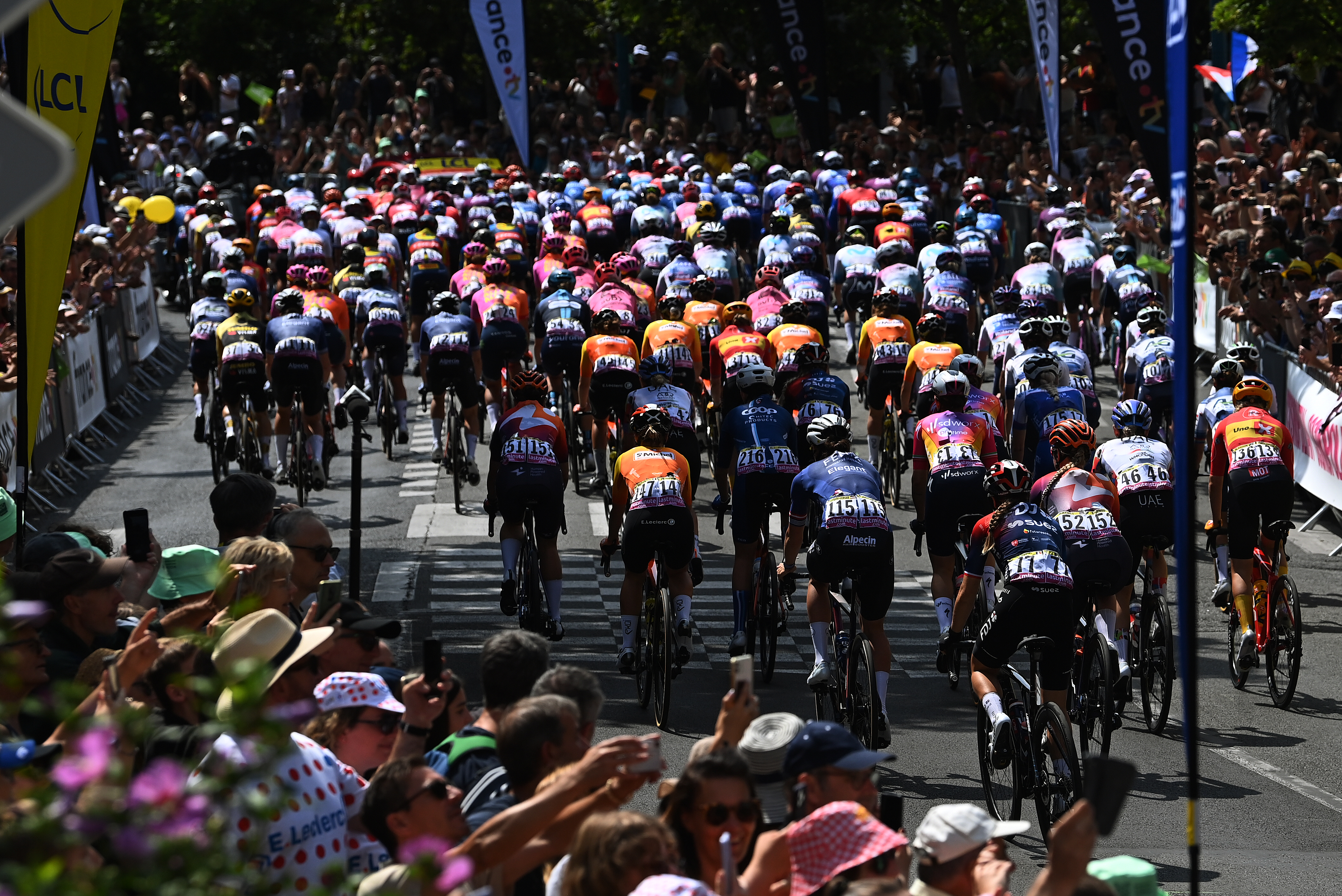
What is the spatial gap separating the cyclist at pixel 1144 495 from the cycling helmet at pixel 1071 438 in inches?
24.5

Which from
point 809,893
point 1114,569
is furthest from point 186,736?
point 1114,569

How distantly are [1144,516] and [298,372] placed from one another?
27.2 feet

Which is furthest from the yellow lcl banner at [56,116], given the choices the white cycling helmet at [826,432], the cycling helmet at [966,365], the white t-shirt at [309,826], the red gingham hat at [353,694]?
the cycling helmet at [966,365]

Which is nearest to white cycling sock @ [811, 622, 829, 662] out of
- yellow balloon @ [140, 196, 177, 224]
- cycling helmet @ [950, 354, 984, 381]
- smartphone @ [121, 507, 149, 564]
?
cycling helmet @ [950, 354, 984, 381]

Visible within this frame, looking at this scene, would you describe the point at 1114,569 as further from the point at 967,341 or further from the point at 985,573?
the point at 967,341

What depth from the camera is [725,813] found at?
5.22 meters

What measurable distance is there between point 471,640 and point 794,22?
18496mm

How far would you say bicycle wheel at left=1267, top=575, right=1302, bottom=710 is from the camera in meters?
11.7

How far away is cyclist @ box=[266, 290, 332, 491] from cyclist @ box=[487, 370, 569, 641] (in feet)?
14.7

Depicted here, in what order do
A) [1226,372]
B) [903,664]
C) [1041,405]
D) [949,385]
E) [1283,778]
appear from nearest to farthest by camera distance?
[1283,778], [949,385], [903,664], [1226,372], [1041,405]

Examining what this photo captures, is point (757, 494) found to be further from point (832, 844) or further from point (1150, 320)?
point (832, 844)

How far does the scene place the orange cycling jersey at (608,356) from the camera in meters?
15.7

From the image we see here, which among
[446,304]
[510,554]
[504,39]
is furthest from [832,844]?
[504,39]

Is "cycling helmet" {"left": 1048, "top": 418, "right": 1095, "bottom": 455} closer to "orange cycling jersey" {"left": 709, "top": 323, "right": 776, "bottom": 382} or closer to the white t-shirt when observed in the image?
"orange cycling jersey" {"left": 709, "top": 323, "right": 776, "bottom": 382}
